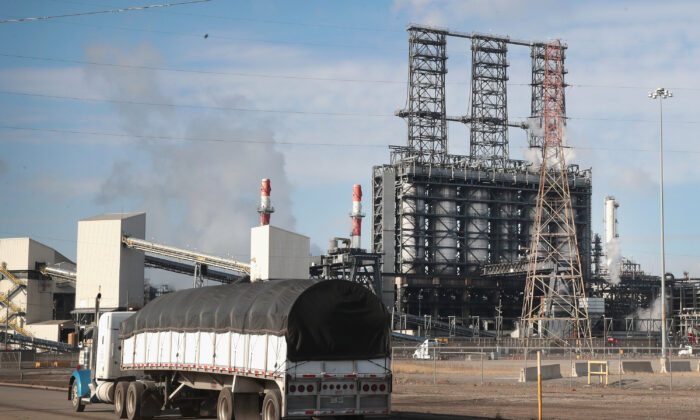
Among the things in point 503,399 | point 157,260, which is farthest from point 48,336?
point 503,399

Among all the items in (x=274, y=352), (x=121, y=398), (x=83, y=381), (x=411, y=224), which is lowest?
(x=121, y=398)

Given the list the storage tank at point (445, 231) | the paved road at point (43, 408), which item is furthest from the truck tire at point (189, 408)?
the storage tank at point (445, 231)

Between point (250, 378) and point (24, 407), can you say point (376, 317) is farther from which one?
point (24, 407)

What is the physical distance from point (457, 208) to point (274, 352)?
376 feet

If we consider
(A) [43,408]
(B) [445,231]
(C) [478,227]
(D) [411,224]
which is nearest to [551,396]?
(A) [43,408]

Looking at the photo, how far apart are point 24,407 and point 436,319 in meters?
99.2

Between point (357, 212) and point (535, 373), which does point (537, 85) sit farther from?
point (535, 373)

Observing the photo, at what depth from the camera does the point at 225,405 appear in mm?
22219

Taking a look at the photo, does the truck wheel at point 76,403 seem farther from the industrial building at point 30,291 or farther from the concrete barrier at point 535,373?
the industrial building at point 30,291

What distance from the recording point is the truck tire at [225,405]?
22.0m

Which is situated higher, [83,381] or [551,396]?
[83,381]

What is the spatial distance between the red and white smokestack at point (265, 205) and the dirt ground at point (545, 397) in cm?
6029

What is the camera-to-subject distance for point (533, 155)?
14362 cm

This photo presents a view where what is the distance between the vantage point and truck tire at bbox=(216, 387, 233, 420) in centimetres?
2198
